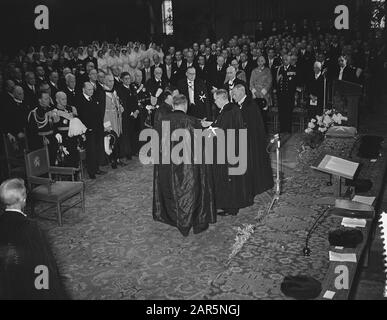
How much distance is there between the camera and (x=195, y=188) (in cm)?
714

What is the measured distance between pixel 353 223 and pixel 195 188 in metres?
2.17

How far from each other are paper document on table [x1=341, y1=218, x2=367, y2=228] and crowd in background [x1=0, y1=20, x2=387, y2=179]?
3.61 meters

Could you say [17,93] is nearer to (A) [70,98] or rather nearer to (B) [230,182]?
(A) [70,98]

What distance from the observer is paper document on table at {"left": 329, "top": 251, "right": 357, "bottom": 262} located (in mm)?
5338

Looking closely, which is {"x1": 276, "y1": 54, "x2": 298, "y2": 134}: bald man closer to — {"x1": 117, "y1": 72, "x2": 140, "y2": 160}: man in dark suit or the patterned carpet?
{"x1": 117, "y1": 72, "x2": 140, "y2": 160}: man in dark suit

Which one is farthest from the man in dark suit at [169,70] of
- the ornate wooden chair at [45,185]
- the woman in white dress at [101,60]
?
the ornate wooden chair at [45,185]

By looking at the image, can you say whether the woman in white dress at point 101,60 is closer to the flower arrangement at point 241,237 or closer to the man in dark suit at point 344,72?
the man in dark suit at point 344,72

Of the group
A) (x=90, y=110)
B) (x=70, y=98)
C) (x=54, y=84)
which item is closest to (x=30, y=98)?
(x=54, y=84)

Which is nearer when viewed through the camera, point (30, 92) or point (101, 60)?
point (30, 92)

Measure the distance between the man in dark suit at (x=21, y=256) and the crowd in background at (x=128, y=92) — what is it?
4706mm

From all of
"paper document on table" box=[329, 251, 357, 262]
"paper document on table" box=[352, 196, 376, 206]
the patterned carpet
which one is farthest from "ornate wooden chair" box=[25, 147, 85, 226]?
"paper document on table" box=[352, 196, 376, 206]
